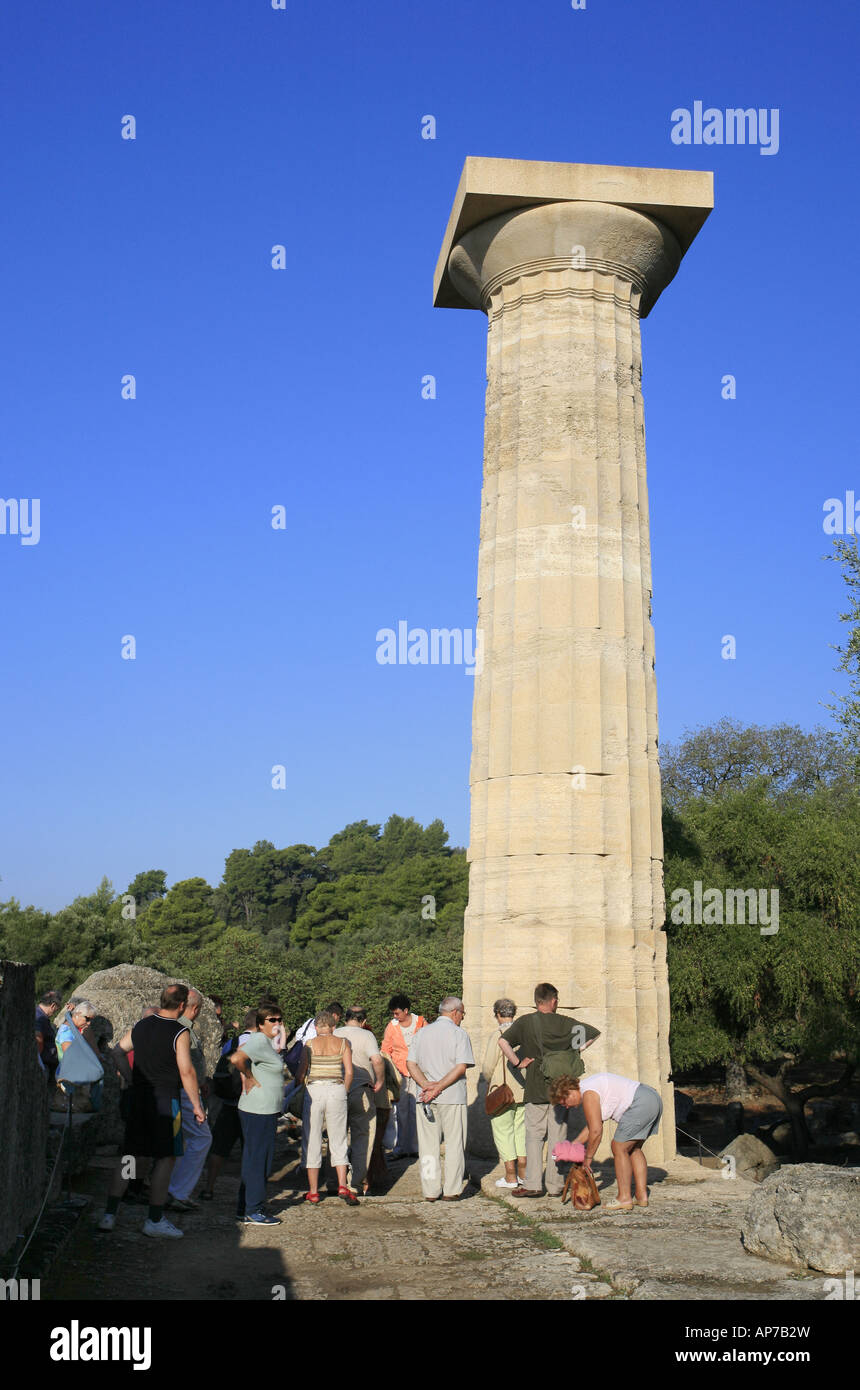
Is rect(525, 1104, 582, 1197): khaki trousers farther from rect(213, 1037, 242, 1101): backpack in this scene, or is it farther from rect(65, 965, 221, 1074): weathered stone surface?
rect(65, 965, 221, 1074): weathered stone surface

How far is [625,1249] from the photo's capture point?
27.3ft

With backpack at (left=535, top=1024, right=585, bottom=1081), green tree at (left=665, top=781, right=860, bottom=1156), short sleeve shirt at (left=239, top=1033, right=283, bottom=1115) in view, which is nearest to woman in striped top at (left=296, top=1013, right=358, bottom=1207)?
short sleeve shirt at (left=239, top=1033, right=283, bottom=1115)

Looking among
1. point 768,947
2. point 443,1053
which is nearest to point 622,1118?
point 443,1053

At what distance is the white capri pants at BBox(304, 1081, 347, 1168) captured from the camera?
10688mm

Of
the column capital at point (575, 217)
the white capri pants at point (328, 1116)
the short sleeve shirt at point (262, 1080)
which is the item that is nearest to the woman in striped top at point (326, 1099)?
the white capri pants at point (328, 1116)

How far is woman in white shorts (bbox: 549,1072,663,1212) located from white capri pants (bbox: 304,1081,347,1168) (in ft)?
6.56

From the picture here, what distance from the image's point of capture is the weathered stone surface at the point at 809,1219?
7.57m

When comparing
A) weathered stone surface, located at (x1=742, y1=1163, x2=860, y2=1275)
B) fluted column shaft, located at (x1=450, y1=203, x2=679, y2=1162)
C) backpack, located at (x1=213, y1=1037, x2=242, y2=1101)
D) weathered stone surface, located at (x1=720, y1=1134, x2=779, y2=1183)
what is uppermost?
fluted column shaft, located at (x1=450, y1=203, x2=679, y2=1162)

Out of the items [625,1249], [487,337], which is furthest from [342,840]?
[625,1249]

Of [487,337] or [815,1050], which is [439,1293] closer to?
[487,337]

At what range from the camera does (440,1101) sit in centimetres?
1129

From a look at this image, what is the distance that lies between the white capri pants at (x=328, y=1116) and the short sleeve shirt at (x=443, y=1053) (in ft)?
3.09
